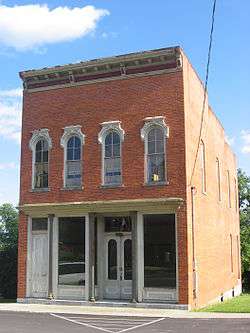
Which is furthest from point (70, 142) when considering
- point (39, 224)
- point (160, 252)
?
point (160, 252)

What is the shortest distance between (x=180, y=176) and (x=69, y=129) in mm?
5058

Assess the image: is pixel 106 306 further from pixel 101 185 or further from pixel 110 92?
pixel 110 92

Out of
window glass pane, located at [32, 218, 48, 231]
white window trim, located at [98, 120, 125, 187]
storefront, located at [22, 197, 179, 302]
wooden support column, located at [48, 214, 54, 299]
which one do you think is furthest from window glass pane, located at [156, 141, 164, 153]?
window glass pane, located at [32, 218, 48, 231]

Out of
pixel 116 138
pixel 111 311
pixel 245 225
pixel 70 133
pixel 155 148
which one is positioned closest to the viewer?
pixel 111 311

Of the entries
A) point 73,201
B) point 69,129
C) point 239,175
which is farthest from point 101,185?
point 239,175

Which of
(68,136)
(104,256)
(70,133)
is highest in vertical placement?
(70,133)

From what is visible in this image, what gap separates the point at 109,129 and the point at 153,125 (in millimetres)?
1809

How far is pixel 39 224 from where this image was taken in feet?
70.0

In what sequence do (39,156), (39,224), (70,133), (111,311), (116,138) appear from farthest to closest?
(39,156), (39,224), (70,133), (116,138), (111,311)

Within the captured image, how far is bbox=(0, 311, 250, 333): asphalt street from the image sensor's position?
13.7m

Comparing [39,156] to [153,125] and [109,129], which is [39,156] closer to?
[109,129]

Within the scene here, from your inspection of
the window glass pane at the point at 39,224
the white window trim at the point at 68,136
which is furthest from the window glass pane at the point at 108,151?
the window glass pane at the point at 39,224

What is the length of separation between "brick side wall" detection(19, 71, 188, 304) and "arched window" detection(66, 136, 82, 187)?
0.95 ft

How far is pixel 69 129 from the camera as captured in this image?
69.4 feet
